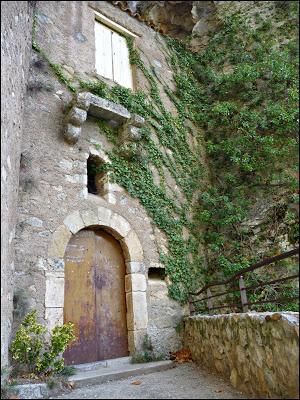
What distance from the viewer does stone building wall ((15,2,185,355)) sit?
414 cm

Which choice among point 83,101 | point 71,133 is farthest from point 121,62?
point 71,133

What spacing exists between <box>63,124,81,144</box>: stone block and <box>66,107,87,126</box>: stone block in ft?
0.21

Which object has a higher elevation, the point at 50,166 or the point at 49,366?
the point at 50,166

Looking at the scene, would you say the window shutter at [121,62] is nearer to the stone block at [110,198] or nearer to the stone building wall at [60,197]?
the stone building wall at [60,197]

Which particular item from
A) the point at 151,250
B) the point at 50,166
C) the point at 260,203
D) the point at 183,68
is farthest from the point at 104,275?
the point at 183,68

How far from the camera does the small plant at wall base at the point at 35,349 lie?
341 cm

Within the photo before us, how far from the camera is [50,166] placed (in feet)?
15.5

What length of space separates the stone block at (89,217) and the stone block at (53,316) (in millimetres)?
1241

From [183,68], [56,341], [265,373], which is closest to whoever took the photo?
[265,373]

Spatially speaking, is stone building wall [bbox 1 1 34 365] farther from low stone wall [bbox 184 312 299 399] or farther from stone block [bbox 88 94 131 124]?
low stone wall [bbox 184 312 299 399]

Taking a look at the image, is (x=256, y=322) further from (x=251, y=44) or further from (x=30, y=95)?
(x=251, y=44)

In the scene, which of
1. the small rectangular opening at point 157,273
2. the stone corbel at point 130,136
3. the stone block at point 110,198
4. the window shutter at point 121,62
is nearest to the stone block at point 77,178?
the stone block at point 110,198

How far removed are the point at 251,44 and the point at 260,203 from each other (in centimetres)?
413

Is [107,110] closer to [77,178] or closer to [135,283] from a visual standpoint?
[77,178]
